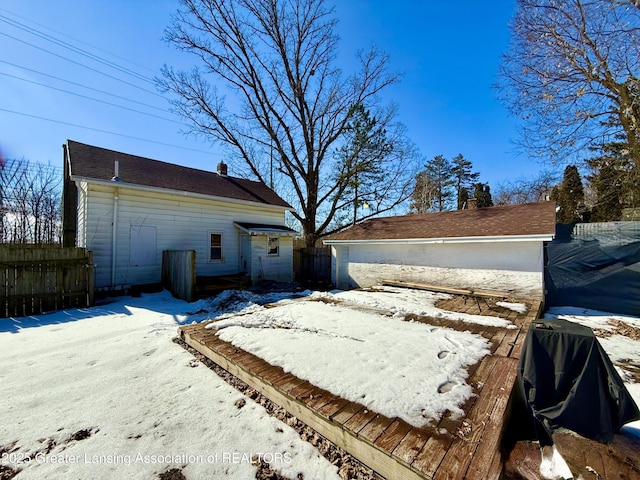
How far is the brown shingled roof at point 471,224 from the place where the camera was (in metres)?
7.34

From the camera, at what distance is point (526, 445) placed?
2217mm

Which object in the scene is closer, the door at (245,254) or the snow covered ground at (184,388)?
the snow covered ground at (184,388)

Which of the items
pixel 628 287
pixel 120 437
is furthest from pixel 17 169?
pixel 628 287

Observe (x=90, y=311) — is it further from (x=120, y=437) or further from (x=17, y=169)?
(x=17, y=169)

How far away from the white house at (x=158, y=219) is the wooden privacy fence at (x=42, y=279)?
1.39 meters

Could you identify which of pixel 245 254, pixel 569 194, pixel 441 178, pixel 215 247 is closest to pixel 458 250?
pixel 245 254

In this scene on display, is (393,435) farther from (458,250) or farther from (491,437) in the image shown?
(458,250)

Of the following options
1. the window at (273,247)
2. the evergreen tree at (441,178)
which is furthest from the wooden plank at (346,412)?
the evergreen tree at (441,178)

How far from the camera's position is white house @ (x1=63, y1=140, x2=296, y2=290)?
27.1 feet

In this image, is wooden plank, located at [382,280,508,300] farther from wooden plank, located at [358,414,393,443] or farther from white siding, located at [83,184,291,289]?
white siding, located at [83,184,291,289]

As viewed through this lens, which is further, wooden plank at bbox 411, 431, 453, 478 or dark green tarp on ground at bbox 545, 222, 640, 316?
dark green tarp on ground at bbox 545, 222, 640, 316

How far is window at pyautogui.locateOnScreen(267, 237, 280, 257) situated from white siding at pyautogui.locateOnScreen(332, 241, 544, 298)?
351 cm

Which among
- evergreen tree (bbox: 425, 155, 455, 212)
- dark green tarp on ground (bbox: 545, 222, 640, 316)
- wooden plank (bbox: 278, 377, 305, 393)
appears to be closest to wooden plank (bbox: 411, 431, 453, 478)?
wooden plank (bbox: 278, 377, 305, 393)

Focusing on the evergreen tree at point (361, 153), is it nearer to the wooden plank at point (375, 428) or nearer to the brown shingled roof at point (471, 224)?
the brown shingled roof at point (471, 224)
